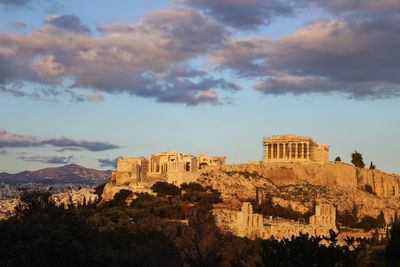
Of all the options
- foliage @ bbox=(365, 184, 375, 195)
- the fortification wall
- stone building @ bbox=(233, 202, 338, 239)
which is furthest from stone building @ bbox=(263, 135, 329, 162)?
stone building @ bbox=(233, 202, 338, 239)

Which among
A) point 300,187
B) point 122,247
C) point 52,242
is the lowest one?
point 122,247

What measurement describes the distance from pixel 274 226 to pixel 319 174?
32383 millimetres

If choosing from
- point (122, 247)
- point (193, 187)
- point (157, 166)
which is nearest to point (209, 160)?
point (157, 166)

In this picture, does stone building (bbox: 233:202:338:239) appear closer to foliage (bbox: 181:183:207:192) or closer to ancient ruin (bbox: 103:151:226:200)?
foliage (bbox: 181:183:207:192)

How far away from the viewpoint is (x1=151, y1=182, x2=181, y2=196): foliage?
3172 inches

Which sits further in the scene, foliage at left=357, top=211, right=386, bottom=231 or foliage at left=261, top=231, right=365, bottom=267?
foliage at left=357, top=211, right=386, bottom=231

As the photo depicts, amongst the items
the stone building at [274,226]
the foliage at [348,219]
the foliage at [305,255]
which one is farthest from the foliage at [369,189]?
the foliage at [305,255]

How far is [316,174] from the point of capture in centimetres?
9588

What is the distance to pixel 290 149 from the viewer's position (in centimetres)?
10056

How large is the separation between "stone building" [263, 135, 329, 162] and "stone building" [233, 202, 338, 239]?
32.7m

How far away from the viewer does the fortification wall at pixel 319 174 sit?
3696 inches

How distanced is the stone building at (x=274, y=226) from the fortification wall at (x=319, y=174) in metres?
26.3

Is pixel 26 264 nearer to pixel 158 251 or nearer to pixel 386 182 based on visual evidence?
pixel 158 251

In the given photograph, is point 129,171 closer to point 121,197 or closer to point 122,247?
point 121,197
